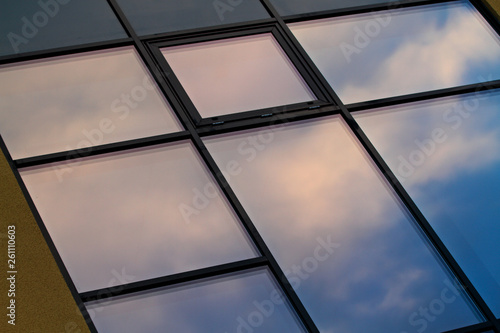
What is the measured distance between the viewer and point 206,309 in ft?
16.5

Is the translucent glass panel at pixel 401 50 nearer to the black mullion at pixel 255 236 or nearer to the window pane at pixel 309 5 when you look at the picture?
the window pane at pixel 309 5

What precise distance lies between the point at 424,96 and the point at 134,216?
2.61 metres

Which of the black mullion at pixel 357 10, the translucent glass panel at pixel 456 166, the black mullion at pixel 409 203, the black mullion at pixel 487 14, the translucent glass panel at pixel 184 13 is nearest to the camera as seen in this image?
the black mullion at pixel 409 203

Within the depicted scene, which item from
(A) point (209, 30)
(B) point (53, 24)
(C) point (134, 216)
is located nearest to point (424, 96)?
(A) point (209, 30)

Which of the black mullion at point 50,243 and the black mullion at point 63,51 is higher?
the black mullion at point 63,51

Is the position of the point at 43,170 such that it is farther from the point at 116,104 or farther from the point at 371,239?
the point at 371,239

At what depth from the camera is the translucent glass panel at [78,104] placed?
5656 mm

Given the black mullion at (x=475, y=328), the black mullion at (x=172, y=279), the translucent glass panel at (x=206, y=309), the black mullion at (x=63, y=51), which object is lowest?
the black mullion at (x=475, y=328)

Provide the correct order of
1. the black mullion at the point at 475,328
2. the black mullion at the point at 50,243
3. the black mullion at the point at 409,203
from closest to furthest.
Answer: the black mullion at the point at 50,243 < the black mullion at the point at 475,328 < the black mullion at the point at 409,203

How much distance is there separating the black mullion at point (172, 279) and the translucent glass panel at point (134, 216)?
47 mm

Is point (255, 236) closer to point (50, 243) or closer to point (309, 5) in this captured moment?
point (50, 243)

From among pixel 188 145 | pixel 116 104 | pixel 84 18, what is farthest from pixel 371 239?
pixel 84 18

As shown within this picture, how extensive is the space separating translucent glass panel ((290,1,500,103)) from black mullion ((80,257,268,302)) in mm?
1763

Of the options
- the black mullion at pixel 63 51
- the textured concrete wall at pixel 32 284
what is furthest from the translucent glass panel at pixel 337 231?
the textured concrete wall at pixel 32 284
